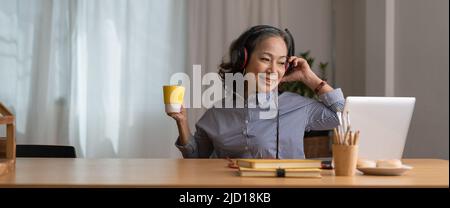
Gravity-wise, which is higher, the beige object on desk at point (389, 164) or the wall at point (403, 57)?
the wall at point (403, 57)

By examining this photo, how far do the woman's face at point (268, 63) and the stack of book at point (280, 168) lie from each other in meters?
0.75

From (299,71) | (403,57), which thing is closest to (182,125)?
(299,71)

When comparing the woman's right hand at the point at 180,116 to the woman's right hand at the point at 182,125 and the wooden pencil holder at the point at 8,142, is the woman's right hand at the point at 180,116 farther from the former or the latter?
the wooden pencil holder at the point at 8,142

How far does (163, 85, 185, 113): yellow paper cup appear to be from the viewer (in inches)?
90.0

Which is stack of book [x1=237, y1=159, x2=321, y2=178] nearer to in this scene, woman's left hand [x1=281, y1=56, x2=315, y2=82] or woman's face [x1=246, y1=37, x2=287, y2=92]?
woman's face [x1=246, y1=37, x2=287, y2=92]

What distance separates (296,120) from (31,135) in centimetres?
282

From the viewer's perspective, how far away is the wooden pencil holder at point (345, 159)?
1900mm

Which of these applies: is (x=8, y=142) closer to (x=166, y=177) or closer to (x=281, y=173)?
(x=166, y=177)

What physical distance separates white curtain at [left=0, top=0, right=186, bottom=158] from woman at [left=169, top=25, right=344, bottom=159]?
2244 millimetres

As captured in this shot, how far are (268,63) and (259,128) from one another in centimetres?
28

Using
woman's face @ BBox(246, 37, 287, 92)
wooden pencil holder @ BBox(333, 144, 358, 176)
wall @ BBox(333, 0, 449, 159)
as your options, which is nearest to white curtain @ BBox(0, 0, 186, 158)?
wall @ BBox(333, 0, 449, 159)

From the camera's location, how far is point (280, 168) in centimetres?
186

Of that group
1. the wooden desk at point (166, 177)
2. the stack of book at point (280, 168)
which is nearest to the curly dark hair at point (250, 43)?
the wooden desk at point (166, 177)
